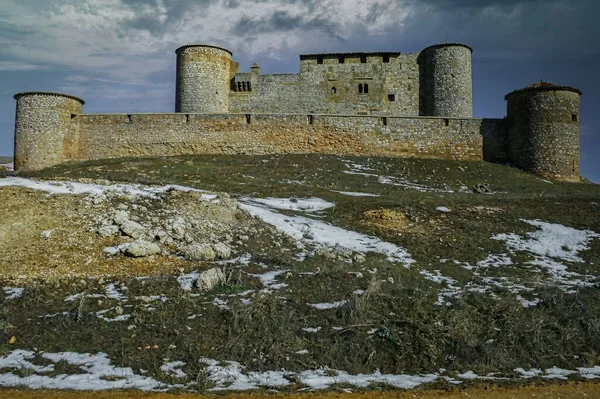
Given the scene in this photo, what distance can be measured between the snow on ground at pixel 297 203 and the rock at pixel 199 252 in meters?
4.37

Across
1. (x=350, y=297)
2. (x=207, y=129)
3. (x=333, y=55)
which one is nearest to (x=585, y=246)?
(x=350, y=297)

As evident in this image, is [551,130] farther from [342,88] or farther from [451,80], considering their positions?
[342,88]

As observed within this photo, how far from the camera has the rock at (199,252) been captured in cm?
998

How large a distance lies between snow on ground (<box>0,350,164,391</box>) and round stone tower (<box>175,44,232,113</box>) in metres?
28.7

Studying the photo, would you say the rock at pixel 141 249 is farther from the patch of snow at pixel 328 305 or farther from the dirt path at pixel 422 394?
the dirt path at pixel 422 394

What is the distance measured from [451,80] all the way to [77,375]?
105ft

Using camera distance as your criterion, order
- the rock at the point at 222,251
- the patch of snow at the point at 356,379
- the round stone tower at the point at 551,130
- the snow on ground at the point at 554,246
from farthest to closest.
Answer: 1. the round stone tower at the point at 551,130
2. the snow on ground at the point at 554,246
3. the rock at the point at 222,251
4. the patch of snow at the point at 356,379

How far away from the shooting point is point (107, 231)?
408 inches

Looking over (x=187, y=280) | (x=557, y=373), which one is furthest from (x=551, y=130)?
(x=187, y=280)

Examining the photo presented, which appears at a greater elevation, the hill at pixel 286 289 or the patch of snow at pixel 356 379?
the hill at pixel 286 289

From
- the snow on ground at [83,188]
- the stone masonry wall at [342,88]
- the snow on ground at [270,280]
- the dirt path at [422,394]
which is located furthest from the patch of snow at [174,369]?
the stone masonry wall at [342,88]

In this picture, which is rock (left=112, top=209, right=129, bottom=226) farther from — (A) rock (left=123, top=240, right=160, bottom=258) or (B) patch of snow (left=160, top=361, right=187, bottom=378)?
(B) patch of snow (left=160, top=361, right=187, bottom=378)

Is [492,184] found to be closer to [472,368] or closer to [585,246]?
[585,246]

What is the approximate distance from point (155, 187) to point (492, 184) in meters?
15.6
